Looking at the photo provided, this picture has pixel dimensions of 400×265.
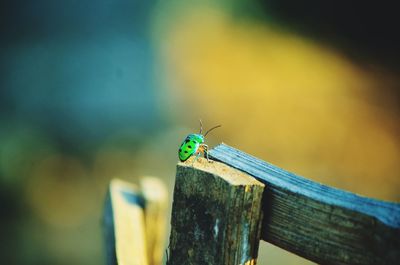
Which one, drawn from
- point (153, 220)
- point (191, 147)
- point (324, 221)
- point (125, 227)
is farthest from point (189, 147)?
point (153, 220)

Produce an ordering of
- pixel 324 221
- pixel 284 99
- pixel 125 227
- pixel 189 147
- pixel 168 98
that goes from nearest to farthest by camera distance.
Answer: pixel 324 221
pixel 189 147
pixel 125 227
pixel 168 98
pixel 284 99

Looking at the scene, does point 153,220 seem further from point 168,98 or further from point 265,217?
point 168,98

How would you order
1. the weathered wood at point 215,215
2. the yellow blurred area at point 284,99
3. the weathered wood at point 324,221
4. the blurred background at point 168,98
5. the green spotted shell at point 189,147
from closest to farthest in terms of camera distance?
1. the weathered wood at point 324,221
2. the weathered wood at point 215,215
3. the green spotted shell at point 189,147
4. the blurred background at point 168,98
5. the yellow blurred area at point 284,99

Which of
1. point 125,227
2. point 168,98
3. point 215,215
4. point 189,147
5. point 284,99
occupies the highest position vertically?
point 284,99

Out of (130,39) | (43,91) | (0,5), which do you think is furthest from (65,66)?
(0,5)

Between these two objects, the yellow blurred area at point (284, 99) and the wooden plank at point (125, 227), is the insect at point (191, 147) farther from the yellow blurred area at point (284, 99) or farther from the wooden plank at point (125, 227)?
the yellow blurred area at point (284, 99)

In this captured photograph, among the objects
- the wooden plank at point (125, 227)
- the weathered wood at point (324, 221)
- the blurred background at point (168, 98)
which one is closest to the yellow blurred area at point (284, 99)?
the blurred background at point (168, 98)
